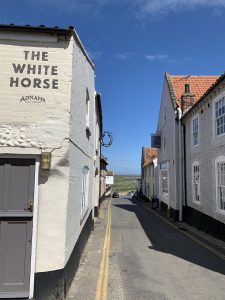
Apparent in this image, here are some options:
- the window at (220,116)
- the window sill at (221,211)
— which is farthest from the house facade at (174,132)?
the window at (220,116)

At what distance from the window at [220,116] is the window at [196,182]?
11.7ft

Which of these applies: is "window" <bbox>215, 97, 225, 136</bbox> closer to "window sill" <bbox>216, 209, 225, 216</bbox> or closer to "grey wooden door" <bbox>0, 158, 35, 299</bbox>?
"window sill" <bbox>216, 209, 225, 216</bbox>

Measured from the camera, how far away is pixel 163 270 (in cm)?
844

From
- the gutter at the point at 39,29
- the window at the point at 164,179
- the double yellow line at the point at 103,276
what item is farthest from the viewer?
the window at the point at 164,179

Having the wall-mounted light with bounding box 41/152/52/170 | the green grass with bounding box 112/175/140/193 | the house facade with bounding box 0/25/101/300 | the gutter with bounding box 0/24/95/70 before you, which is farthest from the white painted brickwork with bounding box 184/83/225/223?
the green grass with bounding box 112/175/140/193

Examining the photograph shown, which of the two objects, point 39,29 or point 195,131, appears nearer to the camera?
point 39,29

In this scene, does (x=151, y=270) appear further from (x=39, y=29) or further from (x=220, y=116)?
(x=220, y=116)

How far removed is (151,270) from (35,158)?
4.56 metres

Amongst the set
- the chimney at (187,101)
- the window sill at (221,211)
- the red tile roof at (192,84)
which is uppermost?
the red tile roof at (192,84)

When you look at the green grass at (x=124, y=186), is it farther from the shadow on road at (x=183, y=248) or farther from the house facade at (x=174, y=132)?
the shadow on road at (x=183, y=248)

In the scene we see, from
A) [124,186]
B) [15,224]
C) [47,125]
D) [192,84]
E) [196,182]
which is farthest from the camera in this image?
[124,186]

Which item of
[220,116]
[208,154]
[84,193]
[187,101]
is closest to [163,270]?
[84,193]

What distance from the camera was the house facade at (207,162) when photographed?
1323 cm

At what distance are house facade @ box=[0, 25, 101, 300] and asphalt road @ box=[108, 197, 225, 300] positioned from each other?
168 cm
